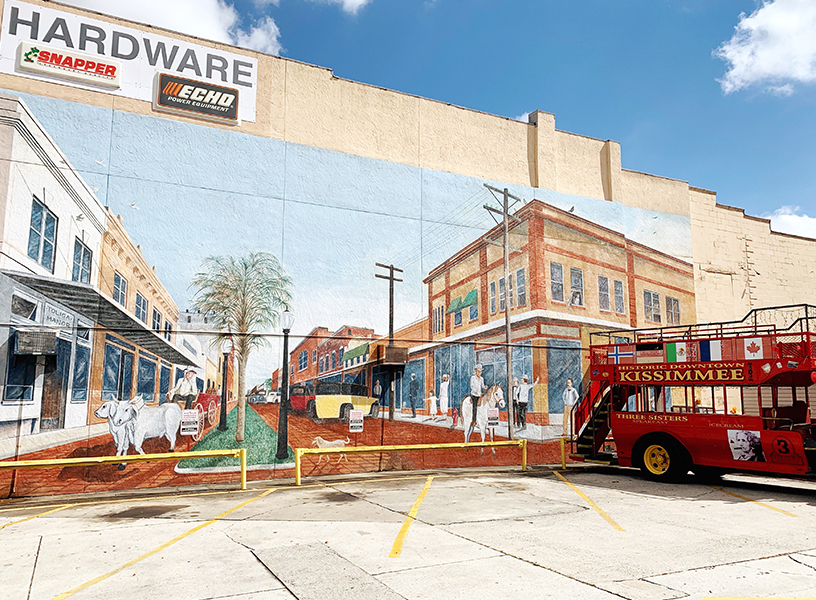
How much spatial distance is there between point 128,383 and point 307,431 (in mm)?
4252

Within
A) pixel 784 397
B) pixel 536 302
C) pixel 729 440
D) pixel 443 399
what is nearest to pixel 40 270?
pixel 443 399

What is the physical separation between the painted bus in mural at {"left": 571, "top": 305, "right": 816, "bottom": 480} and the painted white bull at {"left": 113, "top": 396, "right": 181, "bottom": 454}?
10218 mm

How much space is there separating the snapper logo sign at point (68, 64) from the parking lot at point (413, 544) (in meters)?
9.00

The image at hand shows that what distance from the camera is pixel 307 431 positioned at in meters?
15.4

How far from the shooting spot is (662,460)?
574 inches

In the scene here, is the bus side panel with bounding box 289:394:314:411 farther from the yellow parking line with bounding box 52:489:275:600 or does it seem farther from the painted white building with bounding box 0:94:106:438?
the painted white building with bounding box 0:94:106:438

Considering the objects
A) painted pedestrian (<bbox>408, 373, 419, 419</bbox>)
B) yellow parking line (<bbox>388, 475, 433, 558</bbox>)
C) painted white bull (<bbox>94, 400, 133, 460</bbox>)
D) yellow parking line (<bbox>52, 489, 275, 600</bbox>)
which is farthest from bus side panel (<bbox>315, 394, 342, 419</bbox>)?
yellow parking line (<bbox>52, 489, 275, 600</bbox>)

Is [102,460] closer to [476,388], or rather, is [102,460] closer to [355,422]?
[355,422]

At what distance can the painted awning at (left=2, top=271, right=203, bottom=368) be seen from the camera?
1277 cm

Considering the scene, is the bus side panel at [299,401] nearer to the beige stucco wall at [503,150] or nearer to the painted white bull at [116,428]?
the painted white bull at [116,428]

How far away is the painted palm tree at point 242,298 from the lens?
14672mm

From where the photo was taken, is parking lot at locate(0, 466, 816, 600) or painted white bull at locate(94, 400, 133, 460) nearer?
parking lot at locate(0, 466, 816, 600)

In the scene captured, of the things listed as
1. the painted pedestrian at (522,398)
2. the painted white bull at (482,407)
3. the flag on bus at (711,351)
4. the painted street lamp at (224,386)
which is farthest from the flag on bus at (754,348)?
the painted street lamp at (224,386)

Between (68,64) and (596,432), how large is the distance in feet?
50.6
